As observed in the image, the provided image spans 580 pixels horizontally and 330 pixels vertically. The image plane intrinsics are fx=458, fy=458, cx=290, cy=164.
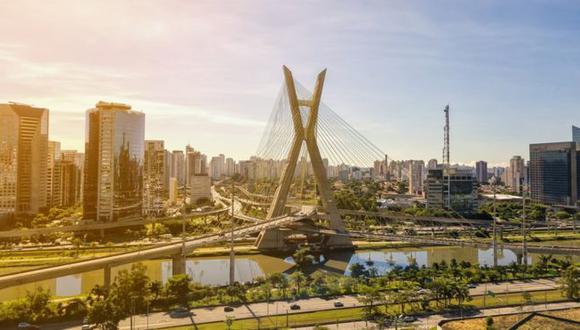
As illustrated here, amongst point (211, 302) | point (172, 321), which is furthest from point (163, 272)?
point (172, 321)

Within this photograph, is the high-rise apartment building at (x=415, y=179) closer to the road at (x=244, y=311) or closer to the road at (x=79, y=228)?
the road at (x=79, y=228)

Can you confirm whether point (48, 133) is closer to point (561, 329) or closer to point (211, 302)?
point (211, 302)

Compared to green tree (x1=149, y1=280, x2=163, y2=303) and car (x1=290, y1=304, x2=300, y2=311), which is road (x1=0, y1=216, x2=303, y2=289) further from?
car (x1=290, y1=304, x2=300, y2=311)

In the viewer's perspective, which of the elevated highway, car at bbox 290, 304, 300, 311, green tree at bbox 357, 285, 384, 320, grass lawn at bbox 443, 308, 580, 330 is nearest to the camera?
grass lawn at bbox 443, 308, 580, 330

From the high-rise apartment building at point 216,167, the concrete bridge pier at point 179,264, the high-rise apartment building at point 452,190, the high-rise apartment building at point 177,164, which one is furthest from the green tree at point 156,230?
the high-rise apartment building at point 216,167

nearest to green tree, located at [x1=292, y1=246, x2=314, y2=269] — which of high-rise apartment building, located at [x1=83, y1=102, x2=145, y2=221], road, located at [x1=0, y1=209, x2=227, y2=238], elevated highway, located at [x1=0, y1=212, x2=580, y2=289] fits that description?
elevated highway, located at [x1=0, y1=212, x2=580, y2=289]

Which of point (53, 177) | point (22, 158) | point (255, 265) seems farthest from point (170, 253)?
point (53, 177)

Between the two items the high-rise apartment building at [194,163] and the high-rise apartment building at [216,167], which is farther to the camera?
the high-rise apartment building at [216,167]
